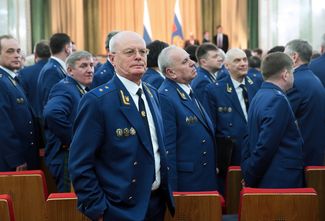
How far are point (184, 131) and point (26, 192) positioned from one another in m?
1.09

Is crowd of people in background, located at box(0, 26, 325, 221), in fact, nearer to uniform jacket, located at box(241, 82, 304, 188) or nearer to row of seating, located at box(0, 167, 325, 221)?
uniform jacket, located at box(241, 82, 304, 188)

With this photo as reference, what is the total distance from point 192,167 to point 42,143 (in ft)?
5.36

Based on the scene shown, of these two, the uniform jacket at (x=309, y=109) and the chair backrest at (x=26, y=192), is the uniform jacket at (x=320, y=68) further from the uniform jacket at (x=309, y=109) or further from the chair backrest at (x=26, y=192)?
the chair backrest at (x=26, y=192)

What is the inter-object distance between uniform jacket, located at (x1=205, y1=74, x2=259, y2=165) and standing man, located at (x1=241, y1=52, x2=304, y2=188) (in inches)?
47.4

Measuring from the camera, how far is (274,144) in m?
3.71

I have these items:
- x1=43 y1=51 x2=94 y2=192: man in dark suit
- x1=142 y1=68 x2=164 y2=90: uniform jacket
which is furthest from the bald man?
x1=43 y1=51 x2=94 y2=192: man in dark suit

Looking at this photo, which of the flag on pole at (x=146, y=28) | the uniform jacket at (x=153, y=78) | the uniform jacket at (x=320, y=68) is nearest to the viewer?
the uniform jacket at (x=153, y=78)

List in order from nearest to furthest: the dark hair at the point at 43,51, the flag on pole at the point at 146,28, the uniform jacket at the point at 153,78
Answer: the uniform jacket at the point at 153,78
the dark hair at the point at 43,51
the flag on pole at the point at 146,28

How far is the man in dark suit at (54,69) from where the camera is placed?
5.70m

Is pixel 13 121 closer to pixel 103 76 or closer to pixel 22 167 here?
pixel 22 167

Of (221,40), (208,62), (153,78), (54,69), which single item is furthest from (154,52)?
(221,40)

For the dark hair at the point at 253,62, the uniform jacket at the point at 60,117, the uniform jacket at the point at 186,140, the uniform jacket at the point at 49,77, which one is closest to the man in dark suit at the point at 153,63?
the uniform jacket at the point at 60,117

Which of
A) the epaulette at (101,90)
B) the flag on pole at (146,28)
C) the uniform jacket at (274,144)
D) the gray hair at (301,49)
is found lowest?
the uniform jacket at (274,144)

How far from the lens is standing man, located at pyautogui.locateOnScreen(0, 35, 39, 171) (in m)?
4.68
